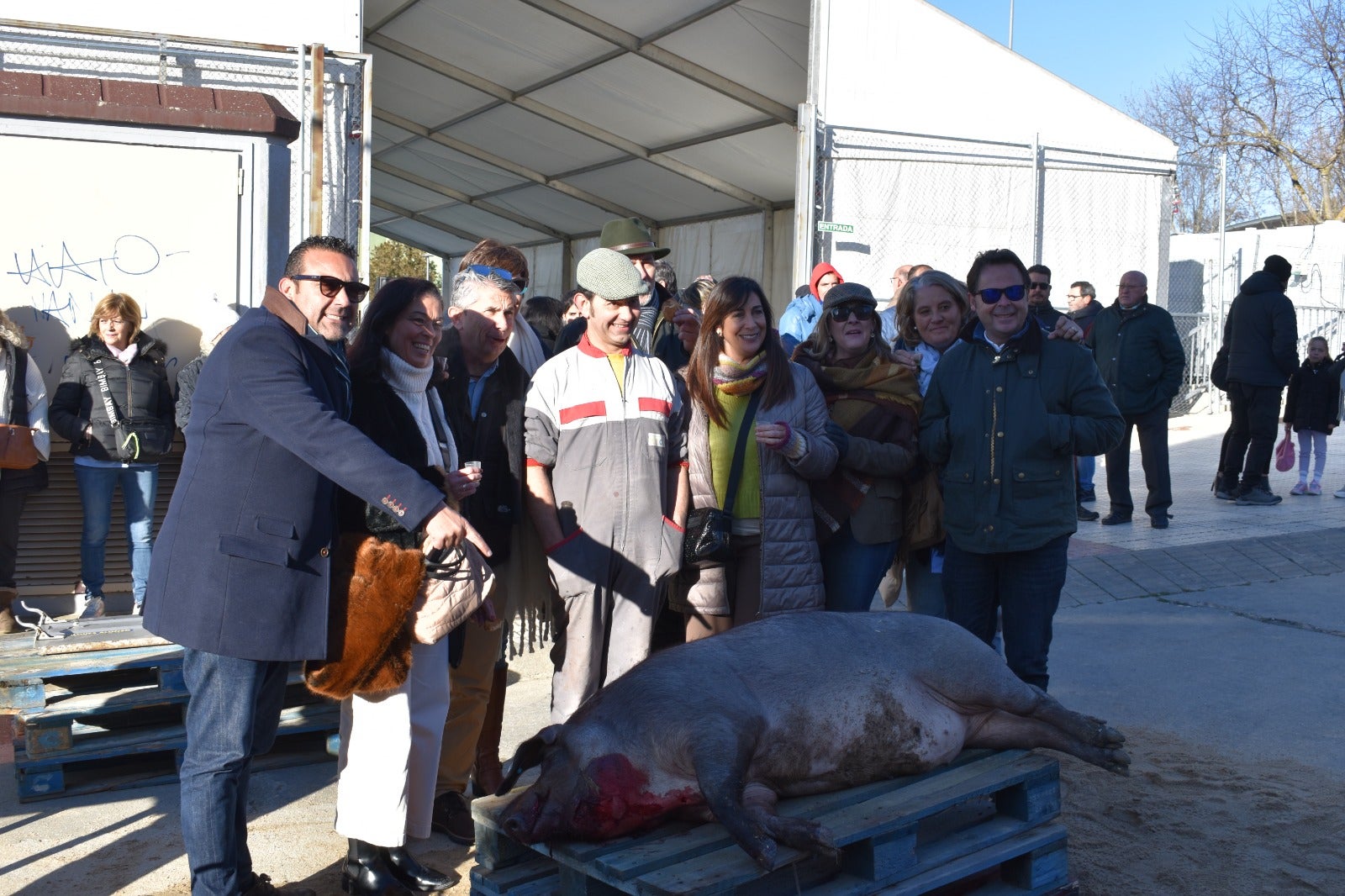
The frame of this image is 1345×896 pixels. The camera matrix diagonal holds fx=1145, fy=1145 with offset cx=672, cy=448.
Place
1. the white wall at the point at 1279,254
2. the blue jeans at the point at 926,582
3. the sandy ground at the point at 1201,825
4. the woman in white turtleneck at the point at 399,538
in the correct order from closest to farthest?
the woman in white turtleneck at the point at 399,538 → the sandy ground at the point at 1201,825 → the blue jeans at the point at 926,582 → the white wall at the point at 1279,254

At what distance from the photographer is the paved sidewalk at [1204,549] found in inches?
297

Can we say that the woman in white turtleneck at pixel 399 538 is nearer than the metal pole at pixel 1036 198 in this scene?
Yes

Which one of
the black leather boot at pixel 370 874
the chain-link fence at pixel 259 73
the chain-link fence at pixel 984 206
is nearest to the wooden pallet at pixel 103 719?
the black leather boot at pixel 370 874

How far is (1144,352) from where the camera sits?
880 centimetres

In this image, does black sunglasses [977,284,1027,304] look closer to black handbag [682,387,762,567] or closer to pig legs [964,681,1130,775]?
black handbag [682,387,762,567]

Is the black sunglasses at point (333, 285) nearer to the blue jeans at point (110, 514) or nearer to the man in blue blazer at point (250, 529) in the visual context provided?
the man in blue blazer at point (250, 529)

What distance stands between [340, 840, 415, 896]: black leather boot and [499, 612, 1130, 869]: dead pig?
0.59 m

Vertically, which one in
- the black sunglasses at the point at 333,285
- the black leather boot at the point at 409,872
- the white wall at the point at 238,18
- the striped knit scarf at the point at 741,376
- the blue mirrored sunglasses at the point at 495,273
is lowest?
the black leather boot at the point at 409,872

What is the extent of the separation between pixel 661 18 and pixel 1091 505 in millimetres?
6616

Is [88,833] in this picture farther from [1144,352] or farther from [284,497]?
[1144,352]

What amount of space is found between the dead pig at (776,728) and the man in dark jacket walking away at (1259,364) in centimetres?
741

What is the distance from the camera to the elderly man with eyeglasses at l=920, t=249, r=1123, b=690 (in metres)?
4.09

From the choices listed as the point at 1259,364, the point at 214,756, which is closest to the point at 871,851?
the point at 214,756

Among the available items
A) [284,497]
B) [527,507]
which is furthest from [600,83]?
[284,497]
